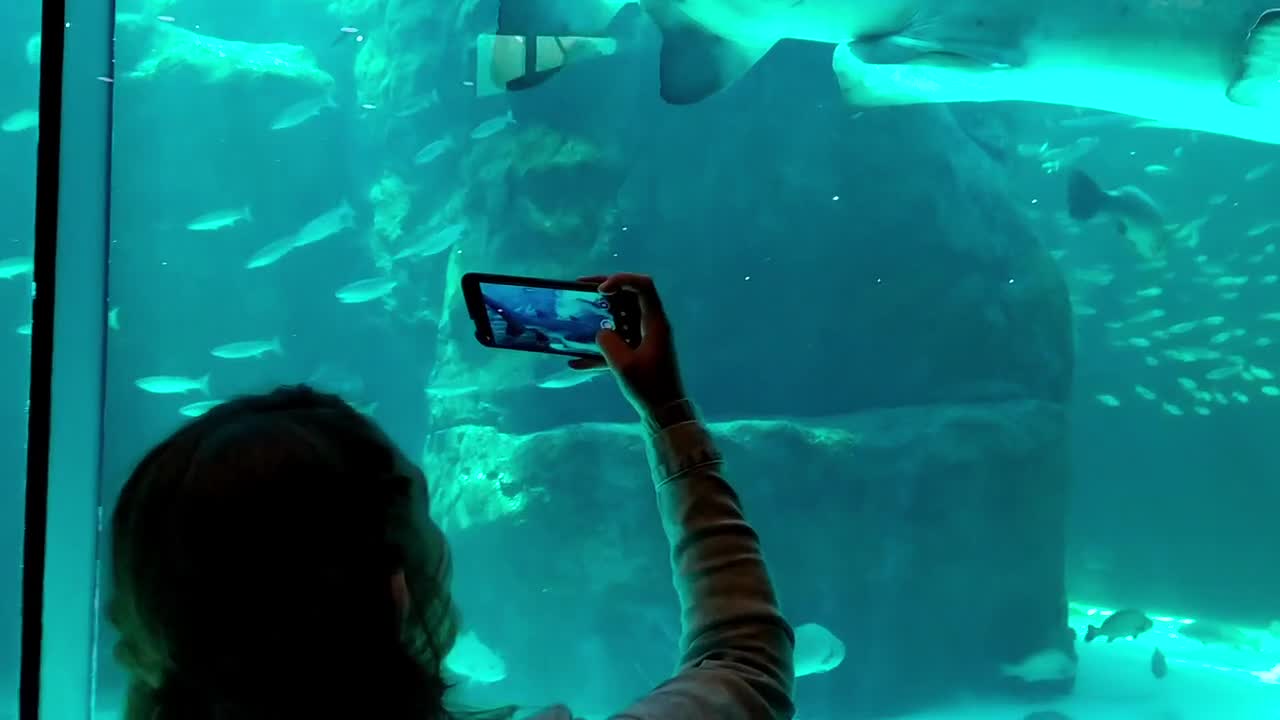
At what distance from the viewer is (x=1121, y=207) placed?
6336 millimetres

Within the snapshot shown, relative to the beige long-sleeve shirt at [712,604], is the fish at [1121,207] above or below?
above

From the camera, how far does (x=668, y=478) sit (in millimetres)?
771

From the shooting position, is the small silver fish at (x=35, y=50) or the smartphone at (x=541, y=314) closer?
the smartphone at (x=541, y=314)

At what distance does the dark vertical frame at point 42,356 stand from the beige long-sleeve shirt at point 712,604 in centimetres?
146

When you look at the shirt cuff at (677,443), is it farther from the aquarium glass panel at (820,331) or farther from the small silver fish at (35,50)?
the aquarium glass panel at (820,331)

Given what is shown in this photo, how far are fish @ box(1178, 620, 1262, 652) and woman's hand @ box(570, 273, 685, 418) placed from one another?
930cm

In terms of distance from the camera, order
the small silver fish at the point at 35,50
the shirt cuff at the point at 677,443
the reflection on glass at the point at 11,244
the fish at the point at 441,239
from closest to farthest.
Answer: the shirt cuff at the point at 677,443 < the small silver fish at the point at 35,50 < the fish at the point at 441,239 < the reflection on glass at the point at 11,244

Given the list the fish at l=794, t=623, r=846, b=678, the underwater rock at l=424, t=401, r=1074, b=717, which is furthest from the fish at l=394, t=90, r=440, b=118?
the fish at l=794, t=623, r=846, b=678

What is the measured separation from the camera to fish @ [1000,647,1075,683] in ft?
18.5

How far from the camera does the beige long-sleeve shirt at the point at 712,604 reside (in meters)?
0.61

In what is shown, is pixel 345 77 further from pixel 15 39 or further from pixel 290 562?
pixel 290 562

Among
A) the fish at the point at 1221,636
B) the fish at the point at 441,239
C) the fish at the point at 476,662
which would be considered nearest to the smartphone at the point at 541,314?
the fish at the point at 476,662

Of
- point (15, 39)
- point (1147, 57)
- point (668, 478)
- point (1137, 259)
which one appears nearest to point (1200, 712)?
point (1147, 57)

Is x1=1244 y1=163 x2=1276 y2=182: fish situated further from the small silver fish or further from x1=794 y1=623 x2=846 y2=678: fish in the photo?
the small silver fish
